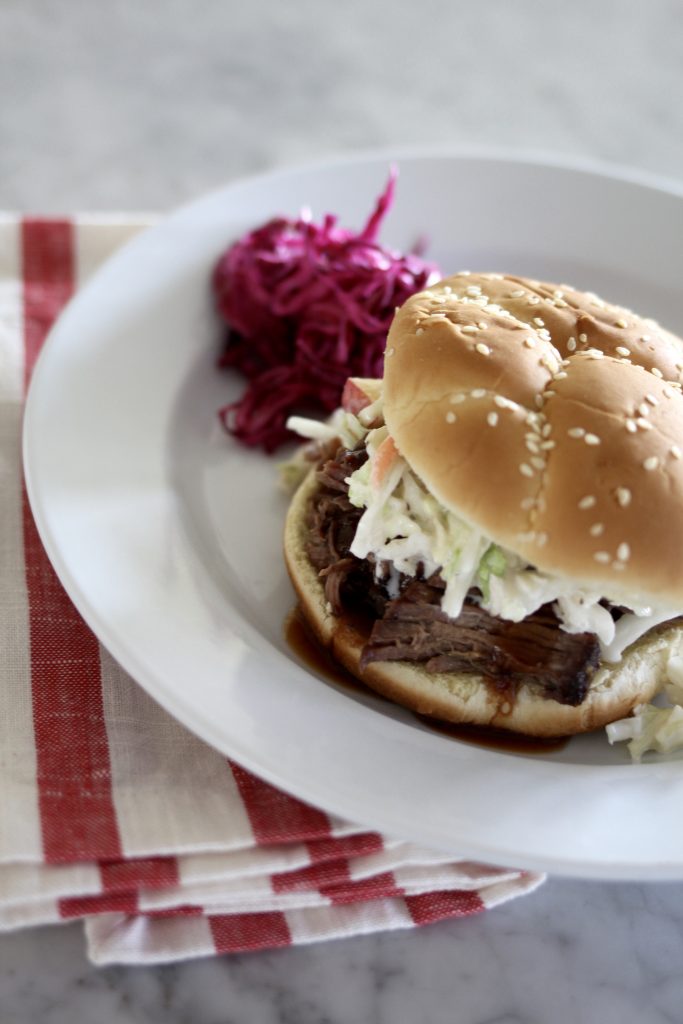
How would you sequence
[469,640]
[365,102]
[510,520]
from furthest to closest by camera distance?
[365,102]
[469,640]
[510,520]

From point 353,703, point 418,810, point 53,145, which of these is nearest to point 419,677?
point 353,703

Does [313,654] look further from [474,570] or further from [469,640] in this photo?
[474,570]

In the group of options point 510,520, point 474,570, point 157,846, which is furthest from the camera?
point 474,570

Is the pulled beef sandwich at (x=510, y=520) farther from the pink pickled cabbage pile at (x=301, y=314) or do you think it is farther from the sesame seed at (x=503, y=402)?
the pink pickled cabbage pile at (x=301, y=314)

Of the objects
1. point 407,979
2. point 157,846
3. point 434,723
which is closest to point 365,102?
point 434,723

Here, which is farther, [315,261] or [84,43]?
[84,43]

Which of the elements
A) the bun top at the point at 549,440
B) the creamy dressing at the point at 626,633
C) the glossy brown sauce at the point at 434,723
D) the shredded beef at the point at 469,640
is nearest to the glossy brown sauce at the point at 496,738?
the glossy brown sauce at the point at 434,723

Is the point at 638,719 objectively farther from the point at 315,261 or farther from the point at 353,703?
the point at 315,261
